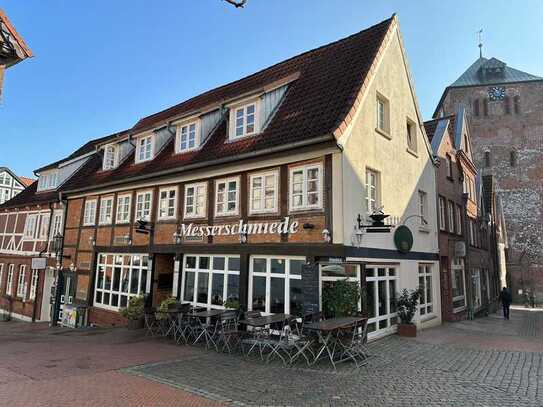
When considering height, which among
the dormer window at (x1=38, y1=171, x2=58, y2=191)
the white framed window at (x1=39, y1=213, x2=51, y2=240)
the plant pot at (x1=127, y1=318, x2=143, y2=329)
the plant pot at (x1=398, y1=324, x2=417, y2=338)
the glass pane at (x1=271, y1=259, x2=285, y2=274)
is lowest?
the plant pot at (x1=127, y1=318, x2=143, y2=329)

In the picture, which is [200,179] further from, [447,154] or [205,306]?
[447,154]

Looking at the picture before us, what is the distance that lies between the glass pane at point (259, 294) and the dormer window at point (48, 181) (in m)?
16.0

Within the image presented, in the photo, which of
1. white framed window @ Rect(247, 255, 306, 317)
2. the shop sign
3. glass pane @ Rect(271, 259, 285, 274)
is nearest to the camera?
white framed window @ Rect(247, 255, 306, 317)

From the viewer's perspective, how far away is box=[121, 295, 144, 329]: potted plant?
1316cm

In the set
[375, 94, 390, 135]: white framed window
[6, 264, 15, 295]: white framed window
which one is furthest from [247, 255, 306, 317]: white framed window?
[6, 264, 15, 295]: white framed window

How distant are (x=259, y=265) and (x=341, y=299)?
2.84 metres

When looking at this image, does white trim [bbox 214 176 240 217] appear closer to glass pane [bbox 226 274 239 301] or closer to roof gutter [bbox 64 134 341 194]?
roof gutter [bbox 64 134 341 194]

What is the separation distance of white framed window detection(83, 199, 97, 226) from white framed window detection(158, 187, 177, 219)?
496 cm

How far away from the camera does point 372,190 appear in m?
11.5

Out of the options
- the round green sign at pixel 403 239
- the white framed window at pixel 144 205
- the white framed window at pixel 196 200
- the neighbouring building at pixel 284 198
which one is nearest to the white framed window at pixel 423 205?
the neighbouring building at pixel 284 198

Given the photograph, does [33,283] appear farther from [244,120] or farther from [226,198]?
[244,120]

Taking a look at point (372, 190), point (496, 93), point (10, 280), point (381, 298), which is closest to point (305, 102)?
point (372, 190)

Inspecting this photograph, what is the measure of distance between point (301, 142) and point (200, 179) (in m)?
4.60

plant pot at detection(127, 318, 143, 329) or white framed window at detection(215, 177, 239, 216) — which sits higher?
white framed window at detection(215, 177, 239, 216)
